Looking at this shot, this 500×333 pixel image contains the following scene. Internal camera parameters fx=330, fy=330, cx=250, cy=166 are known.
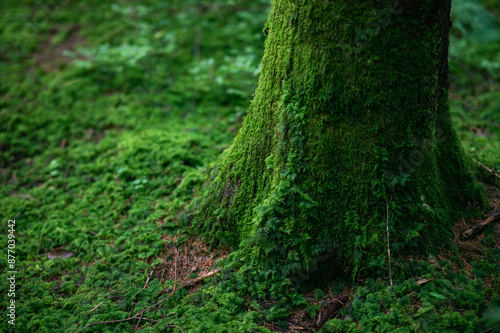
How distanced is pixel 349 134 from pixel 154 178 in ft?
9.19

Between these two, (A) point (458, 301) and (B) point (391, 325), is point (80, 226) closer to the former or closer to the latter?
(B) point (391, 325)

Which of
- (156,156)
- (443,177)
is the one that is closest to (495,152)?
(443,177)

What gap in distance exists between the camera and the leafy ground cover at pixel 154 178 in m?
2.52

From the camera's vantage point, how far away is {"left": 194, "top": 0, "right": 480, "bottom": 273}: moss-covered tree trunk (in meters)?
2.43

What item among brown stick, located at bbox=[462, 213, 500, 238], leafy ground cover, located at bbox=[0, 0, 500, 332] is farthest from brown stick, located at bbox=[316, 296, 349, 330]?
brown stick, located at bbox=[462, 213, 500, 238]

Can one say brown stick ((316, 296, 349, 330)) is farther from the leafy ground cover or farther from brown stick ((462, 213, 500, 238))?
brown stick ((462, 213, 500, 238))

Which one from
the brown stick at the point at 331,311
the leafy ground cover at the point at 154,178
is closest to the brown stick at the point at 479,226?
the leafy ground cover at the point at 154,178

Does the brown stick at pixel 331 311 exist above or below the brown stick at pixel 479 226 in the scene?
below

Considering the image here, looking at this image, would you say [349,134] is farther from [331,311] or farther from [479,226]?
[479,226]

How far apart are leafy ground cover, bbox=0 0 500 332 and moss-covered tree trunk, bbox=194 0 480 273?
28 cm

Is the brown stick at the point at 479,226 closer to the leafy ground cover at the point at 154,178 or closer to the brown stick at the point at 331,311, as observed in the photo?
the leafy ground cover at the point at 154,178

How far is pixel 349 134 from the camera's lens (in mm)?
2617

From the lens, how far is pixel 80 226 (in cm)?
394

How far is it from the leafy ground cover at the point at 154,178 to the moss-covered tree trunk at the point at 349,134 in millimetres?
281
